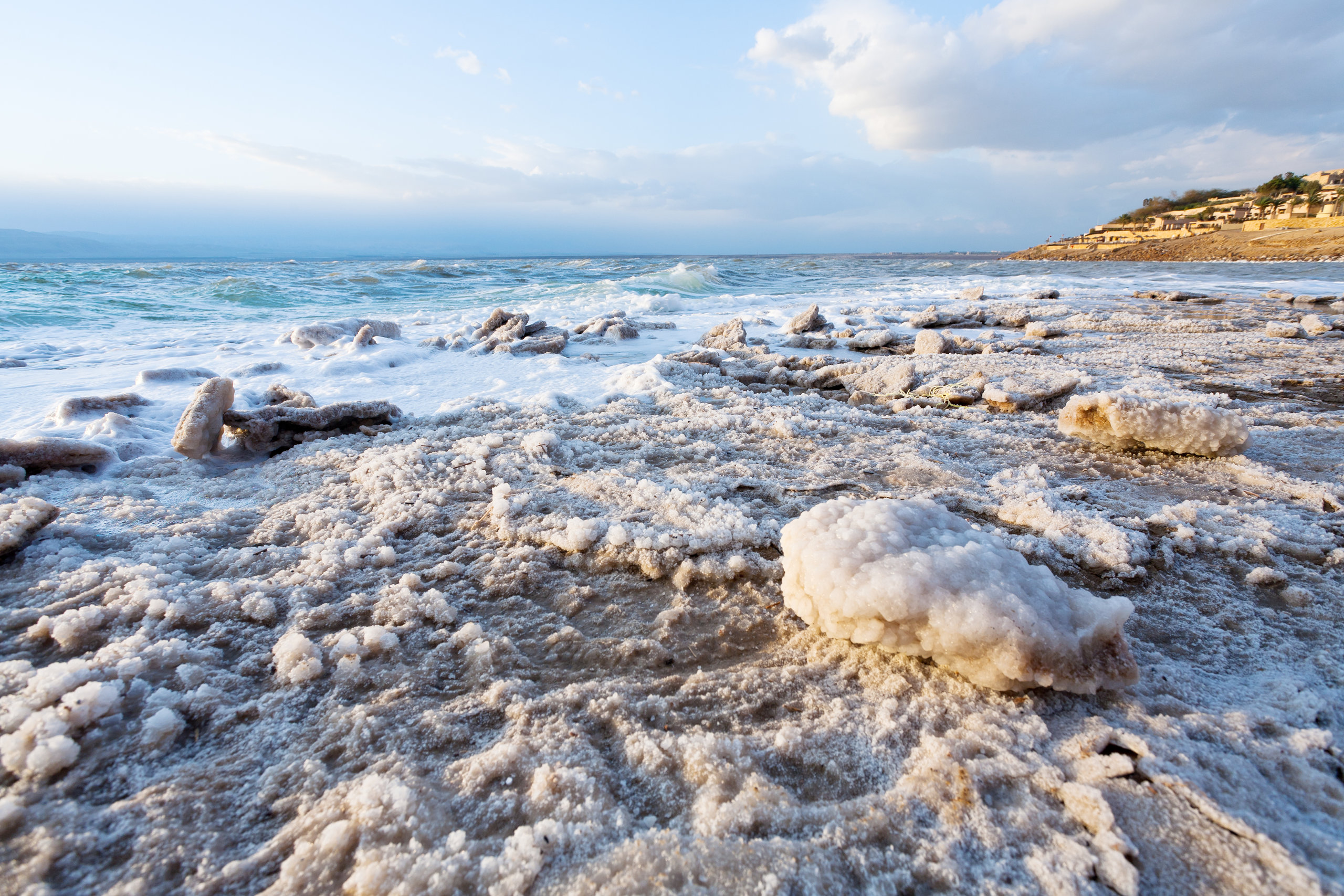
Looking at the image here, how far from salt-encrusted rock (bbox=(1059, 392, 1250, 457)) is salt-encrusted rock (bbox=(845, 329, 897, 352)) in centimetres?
319

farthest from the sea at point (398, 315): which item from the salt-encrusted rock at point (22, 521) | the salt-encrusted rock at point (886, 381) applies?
the salt-encrusted rock at point (886, 381)

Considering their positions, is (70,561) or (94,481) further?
(94,481)

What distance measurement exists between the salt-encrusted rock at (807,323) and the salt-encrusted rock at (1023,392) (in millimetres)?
3326

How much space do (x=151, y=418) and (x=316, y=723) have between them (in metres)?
3.42

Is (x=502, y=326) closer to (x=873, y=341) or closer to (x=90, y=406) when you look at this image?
(x=90, y=406)

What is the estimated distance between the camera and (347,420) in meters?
3.23

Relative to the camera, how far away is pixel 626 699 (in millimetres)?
1267

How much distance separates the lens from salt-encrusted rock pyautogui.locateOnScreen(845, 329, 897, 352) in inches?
229

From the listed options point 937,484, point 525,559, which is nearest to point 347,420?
point 525,559

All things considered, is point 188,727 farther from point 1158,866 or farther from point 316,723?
point 1158,866

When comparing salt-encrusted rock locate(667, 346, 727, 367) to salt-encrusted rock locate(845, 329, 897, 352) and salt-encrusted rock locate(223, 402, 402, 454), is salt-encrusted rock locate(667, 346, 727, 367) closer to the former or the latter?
salt-encrusted rock locate(845, 329, 897, 352)

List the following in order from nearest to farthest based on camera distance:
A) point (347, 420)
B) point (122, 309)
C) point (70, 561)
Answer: point (70, 561) < point (347, 420) < point (122, 309)

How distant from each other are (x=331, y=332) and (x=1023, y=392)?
705 centimetres

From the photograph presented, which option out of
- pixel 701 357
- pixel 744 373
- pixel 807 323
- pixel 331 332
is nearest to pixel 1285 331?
pixel 807 323
